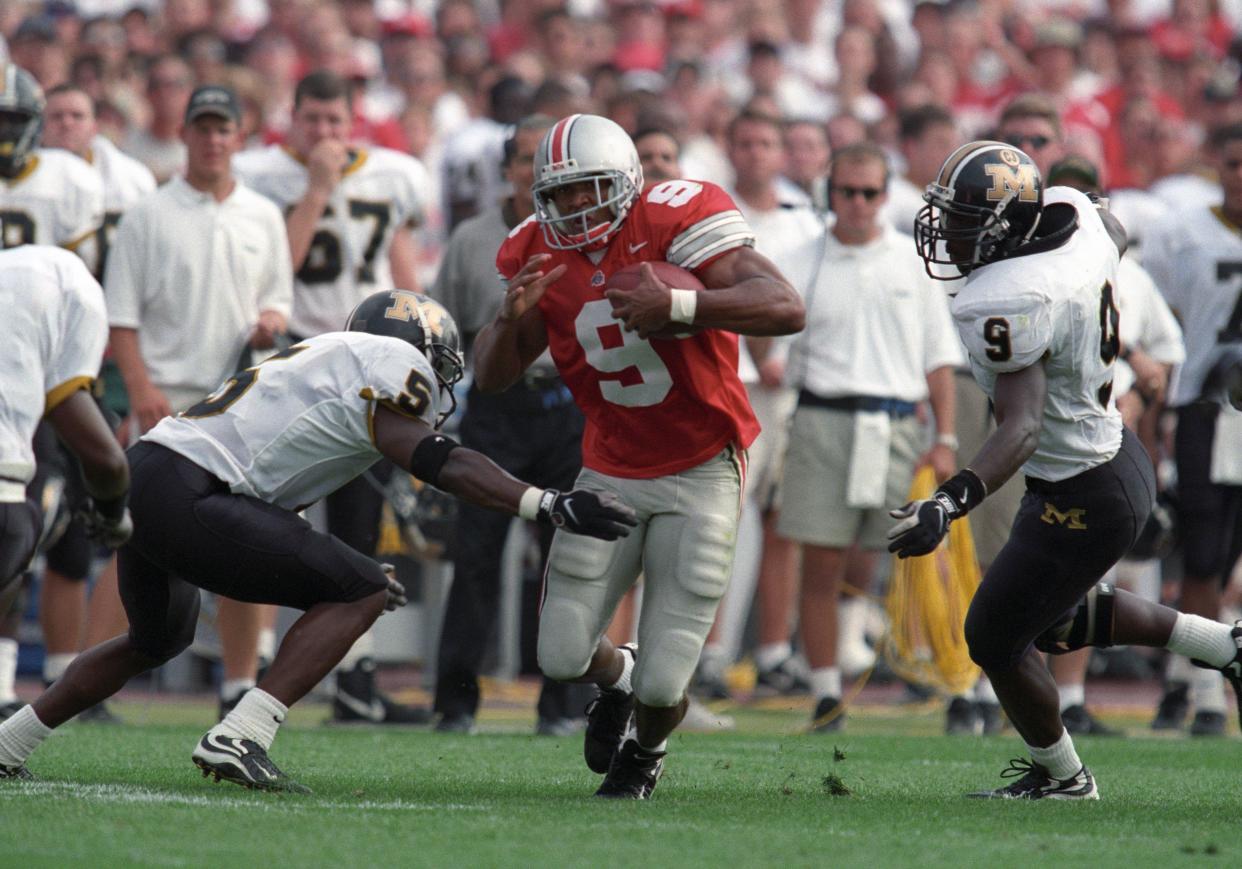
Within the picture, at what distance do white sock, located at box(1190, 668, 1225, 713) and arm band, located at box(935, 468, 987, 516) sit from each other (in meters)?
3.14

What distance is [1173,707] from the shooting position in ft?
24.4

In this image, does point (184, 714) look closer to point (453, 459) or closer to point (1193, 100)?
point (453, 459)

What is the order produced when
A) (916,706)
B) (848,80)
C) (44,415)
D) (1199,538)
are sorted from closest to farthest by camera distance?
(44,415) < (1199,538) < (916,706) < (848,80)

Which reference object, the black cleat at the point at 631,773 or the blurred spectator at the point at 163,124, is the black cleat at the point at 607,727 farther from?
the blurred spectator at the point at 163,124

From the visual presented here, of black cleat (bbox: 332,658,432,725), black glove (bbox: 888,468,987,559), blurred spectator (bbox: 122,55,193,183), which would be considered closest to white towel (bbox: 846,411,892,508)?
black cleat (bbox: 332,658,432,725)

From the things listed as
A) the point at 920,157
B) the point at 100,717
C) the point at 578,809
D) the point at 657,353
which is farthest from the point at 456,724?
the point at 920,157

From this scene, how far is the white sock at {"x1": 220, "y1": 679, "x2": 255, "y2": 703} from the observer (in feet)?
21.9

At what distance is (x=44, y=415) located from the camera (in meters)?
4.81

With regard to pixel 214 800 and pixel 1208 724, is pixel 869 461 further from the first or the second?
pixel 214 800

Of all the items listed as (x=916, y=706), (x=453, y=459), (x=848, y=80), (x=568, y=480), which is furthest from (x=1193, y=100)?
(x=453, y=459)

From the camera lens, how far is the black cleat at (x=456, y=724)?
22.2 ft

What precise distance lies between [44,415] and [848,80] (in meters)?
7.50

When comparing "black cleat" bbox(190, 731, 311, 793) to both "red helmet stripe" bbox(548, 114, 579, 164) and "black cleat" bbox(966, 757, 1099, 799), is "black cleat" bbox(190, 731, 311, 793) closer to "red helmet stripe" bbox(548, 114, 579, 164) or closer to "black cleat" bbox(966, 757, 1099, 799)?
"red helmet stripe" bbox(548, 114, 579, 164)

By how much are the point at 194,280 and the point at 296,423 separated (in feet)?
7.96
